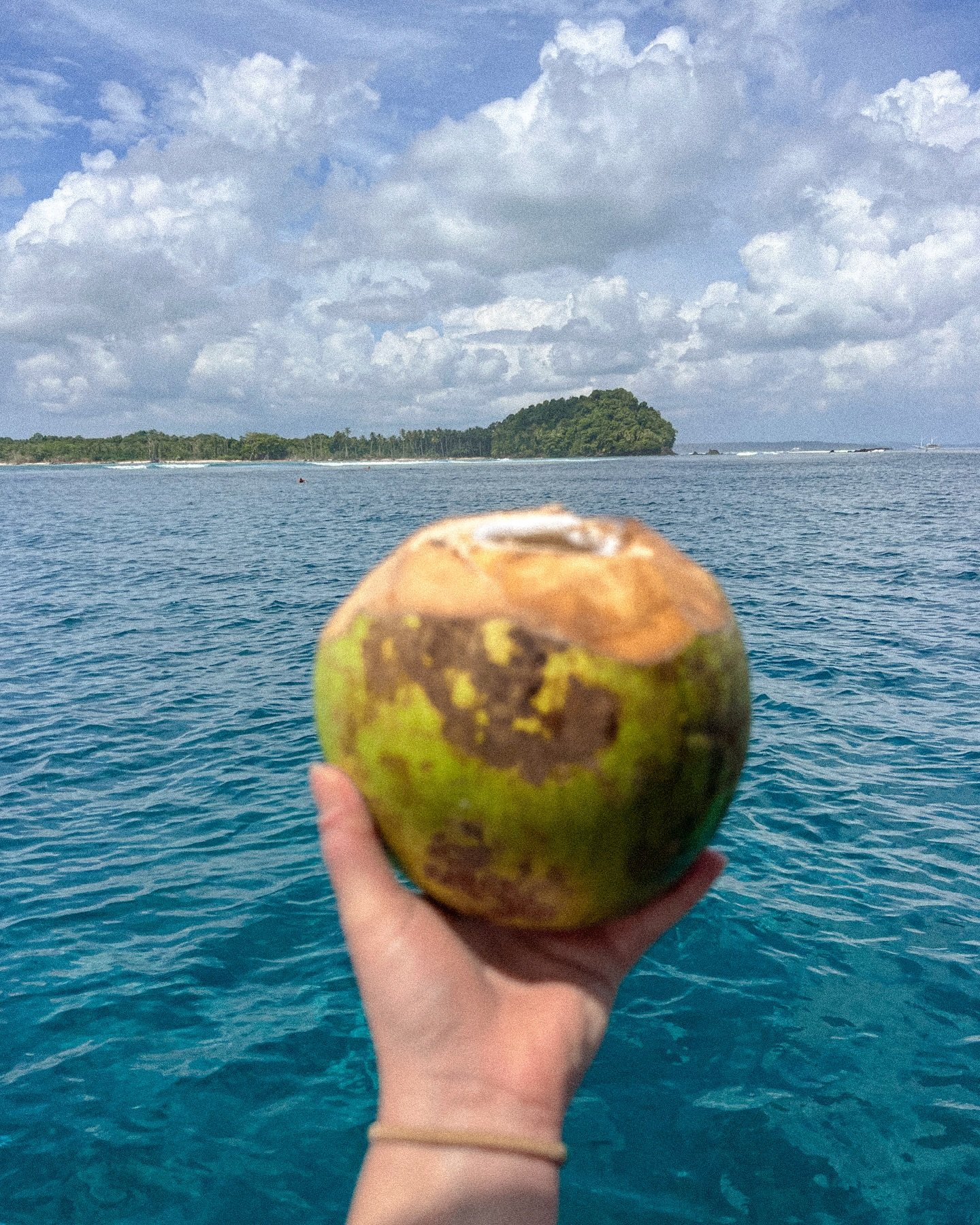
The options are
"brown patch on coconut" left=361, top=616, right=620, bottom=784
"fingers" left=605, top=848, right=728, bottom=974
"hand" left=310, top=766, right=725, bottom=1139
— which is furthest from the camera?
"fingers" left=605, top=848, right=728, bottom=974

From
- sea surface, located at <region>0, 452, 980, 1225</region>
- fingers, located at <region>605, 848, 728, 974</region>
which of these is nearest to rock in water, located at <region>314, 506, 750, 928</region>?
fingers, located at <region>605, 848, 728, 974</region>

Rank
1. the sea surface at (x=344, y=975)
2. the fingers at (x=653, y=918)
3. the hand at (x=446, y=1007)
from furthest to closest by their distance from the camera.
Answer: the sea surface at (x=344, y=975) < the fingers at (x=653, y=918) < the hand at (x=446, y=1007)

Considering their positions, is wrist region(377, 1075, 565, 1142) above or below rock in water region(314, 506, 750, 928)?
below

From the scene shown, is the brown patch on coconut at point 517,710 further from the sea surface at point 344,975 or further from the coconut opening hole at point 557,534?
the sea surface at point 344,975

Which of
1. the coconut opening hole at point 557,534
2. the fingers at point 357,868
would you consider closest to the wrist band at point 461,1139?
the fingers at point 357,868

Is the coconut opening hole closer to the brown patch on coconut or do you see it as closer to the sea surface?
the brown patch on coconut

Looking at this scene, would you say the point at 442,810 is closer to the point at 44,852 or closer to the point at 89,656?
the point at 44,852
